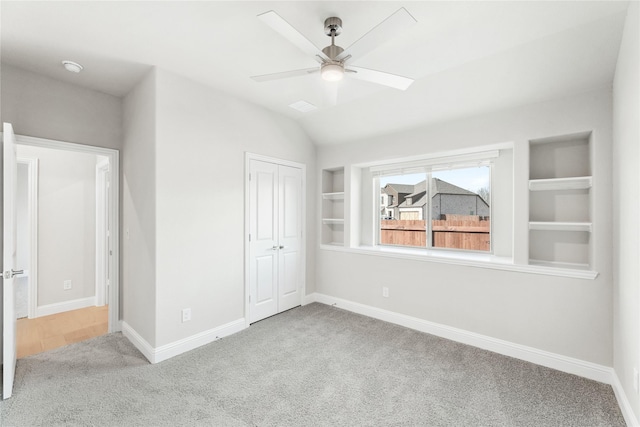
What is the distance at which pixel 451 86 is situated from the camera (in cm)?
274

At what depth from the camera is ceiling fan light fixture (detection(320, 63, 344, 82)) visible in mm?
1882

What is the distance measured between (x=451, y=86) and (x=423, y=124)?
611 millimetres

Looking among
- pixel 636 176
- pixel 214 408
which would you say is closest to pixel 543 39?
pixel 636 176

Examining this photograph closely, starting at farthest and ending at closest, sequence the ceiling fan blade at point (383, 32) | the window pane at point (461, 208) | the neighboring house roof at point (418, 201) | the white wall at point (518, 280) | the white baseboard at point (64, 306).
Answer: the neighboring house roof at point (418, 201) → the white baseboard at point (64, 306) → the window pane at point (461, 208) → the white wall at point (518, 280) → the ceiling fan blade at point (383, 32)

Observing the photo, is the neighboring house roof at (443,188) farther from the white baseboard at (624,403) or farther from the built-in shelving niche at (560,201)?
the white baseboard at (624,403)

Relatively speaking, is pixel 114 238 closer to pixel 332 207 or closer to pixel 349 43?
pixel 332 207

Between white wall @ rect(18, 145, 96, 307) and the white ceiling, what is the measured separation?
152 centimetres

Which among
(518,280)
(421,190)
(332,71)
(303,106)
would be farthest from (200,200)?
(518,280)

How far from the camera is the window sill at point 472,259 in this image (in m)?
2.46

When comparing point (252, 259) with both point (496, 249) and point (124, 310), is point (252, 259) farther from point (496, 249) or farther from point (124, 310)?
point (496, 249)

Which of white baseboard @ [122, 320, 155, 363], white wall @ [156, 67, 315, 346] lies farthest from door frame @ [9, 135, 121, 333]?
white wall @ [156, 67, 315, 346]

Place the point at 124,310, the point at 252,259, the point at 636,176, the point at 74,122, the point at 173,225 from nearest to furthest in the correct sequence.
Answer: the point at 636,176, the point at 173,225, the point at 74,122, the point at 124,310, the point at 252,259

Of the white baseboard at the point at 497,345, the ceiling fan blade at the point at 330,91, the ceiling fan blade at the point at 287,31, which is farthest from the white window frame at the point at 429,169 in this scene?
the ceiling fan blade at the point at 287,31

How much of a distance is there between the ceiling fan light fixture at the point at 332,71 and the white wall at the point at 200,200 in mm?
1622
